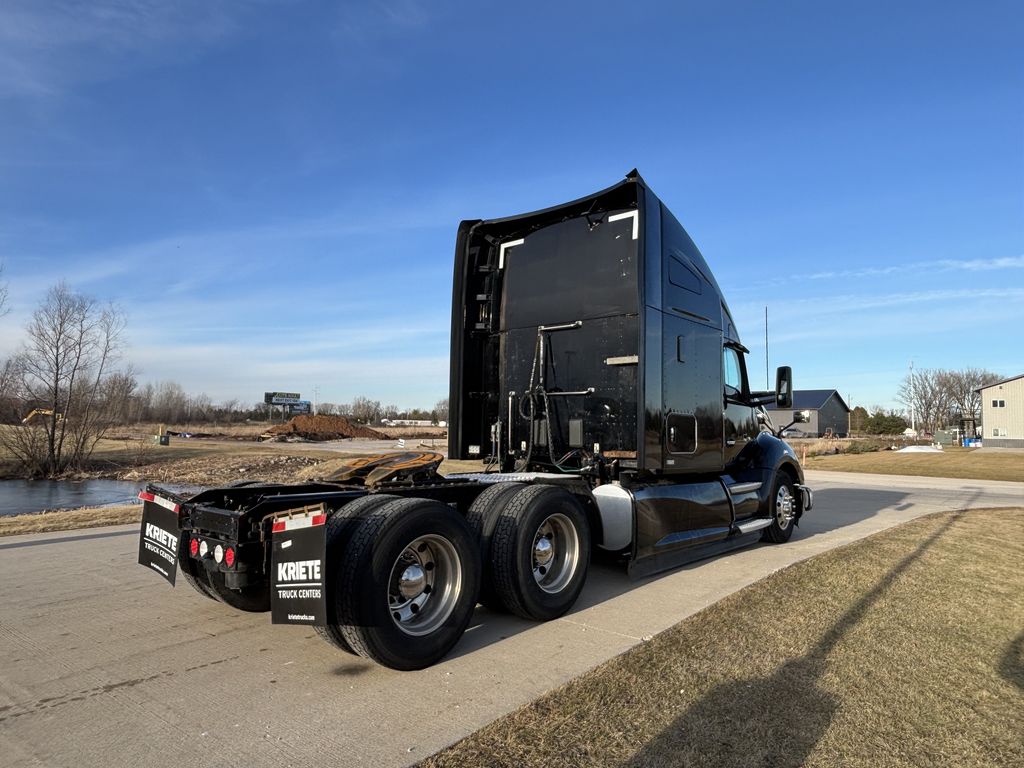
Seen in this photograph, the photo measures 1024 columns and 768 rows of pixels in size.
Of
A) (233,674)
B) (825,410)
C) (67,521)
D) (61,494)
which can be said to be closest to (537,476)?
(233,674)

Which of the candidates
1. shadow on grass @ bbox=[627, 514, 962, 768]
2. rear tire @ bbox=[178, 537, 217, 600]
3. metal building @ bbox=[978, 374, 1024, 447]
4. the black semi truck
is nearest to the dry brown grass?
the black semi truck

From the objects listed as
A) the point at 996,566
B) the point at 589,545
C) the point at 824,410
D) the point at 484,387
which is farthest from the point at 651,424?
the point at 824,410

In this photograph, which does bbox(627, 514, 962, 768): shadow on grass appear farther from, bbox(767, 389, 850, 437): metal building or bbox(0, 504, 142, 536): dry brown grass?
bbox(767, 389, 850, 437): metal building

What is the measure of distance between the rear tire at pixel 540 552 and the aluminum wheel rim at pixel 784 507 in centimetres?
441

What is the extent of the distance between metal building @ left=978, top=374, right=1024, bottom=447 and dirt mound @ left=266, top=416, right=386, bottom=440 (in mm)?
53414

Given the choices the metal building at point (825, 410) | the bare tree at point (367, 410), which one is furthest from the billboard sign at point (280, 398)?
the metal building at point (825, 410)

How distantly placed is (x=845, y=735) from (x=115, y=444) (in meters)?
50.4

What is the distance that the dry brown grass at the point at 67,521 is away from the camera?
336 inches

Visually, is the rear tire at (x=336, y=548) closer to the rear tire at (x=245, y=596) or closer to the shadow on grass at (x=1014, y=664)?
the rear tire at (x=245, y=596)

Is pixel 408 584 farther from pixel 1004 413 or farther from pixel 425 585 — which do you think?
pixel 1004 413

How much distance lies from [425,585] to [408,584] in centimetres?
18

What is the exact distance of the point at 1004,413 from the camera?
46719 mm

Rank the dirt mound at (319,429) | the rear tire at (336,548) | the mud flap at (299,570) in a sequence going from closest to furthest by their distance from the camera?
the mud flap at (299,570) < the rear tire at (336,548) < the dirt mound at (319,429)

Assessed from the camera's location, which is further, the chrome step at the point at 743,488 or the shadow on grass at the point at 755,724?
the chrome step at the point at 743,488
